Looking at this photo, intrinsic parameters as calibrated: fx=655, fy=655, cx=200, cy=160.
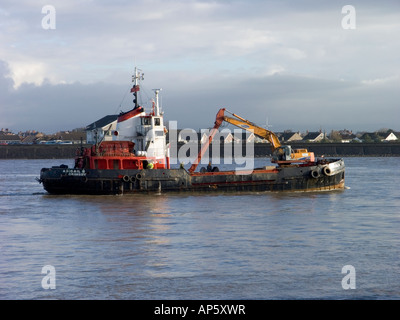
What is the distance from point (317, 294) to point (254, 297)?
140 cm

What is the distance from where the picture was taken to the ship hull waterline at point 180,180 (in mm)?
35312

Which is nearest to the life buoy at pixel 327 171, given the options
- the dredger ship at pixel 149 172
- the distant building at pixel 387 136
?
the dredger ship at pixel 149 172

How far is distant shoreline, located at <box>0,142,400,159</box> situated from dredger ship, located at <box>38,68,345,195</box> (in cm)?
8136

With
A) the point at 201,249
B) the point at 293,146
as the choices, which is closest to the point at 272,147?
the point at 201,249

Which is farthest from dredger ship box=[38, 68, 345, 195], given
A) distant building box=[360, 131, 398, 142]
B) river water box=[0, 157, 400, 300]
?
distant building box=[360, 131, 398, 142]

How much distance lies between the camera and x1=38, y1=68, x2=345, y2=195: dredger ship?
3534 centimetres

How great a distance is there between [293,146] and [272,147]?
86.6m

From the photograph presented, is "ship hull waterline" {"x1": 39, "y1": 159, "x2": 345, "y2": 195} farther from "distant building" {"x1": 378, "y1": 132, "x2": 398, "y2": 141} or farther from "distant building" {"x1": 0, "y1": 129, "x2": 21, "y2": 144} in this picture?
"distant building" {"x1": 0, "y1": 129, "x2": 21, "y2": 144}

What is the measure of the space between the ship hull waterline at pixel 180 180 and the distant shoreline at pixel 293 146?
81757 mm

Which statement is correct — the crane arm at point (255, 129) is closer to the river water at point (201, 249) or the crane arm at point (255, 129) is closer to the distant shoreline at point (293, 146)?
the river water at point (201, 249)

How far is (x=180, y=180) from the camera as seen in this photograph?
117 ft

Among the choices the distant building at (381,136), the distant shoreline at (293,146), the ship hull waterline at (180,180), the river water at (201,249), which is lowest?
the river water at (201,249)

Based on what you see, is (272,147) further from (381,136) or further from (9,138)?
(9,138)
